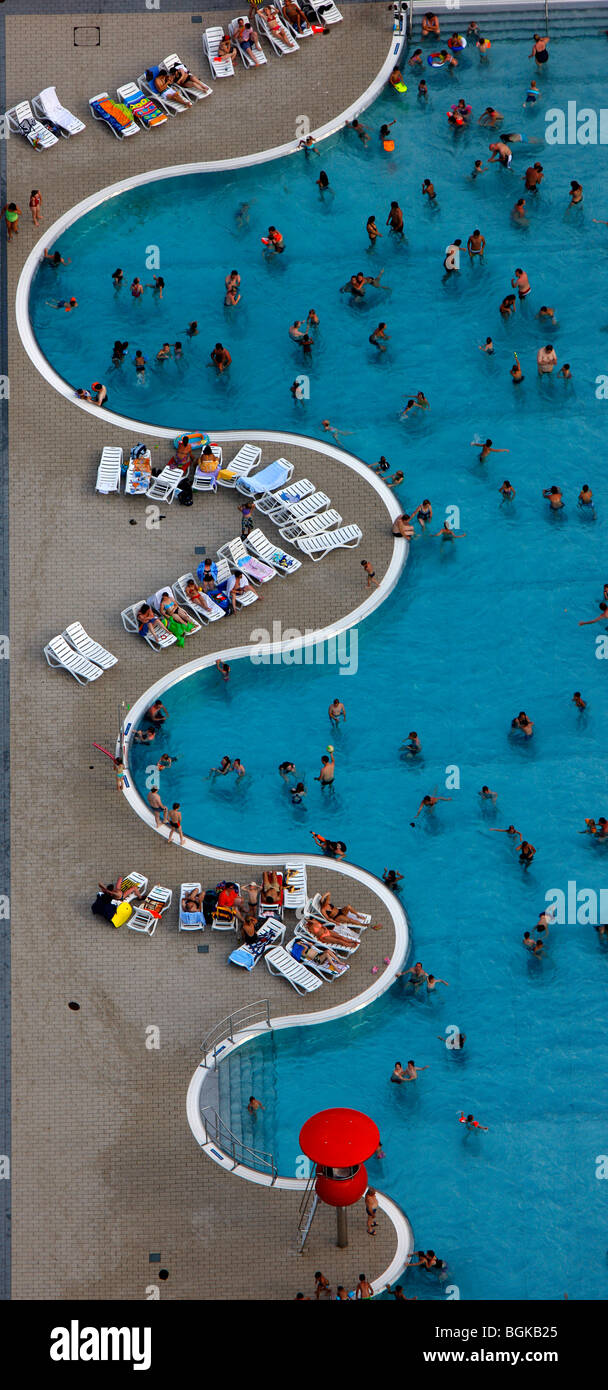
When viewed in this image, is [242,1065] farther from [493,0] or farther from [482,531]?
[493,0]

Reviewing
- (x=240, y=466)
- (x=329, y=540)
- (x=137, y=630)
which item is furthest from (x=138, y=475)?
(x=329, y=540)

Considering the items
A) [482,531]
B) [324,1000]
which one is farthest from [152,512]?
[324,1000]

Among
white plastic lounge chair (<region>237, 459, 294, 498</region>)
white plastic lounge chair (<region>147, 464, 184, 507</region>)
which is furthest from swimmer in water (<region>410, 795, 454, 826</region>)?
white plastic lounge chair (<region>147, 464, 184, 507</region>)

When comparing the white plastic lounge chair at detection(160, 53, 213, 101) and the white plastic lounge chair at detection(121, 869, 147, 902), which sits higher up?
the white plastic lounge chair at detection(160, 53, 213, 101)

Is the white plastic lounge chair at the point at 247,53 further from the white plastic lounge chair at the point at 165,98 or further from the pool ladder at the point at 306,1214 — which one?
the pool ladder at the point at 306,1214

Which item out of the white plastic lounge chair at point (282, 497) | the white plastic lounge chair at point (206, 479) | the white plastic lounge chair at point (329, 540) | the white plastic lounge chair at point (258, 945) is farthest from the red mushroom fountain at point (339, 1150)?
the white plastic lounge chair at point (206, 479)

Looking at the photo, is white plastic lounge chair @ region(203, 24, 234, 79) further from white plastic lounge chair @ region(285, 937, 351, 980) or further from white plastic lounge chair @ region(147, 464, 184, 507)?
white plastic lounge chair @ region(285, 937, 351, 980)
